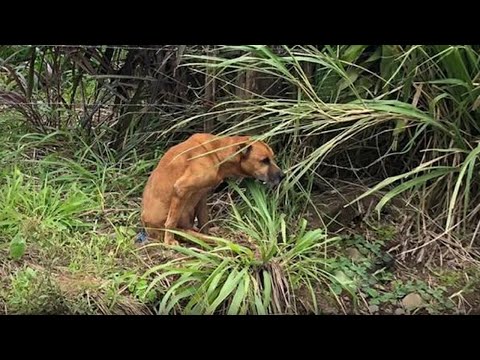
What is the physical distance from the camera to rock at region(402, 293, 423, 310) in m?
1.91

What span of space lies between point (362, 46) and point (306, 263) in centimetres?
56

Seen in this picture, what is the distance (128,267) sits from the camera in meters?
1.93

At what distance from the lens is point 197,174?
196 cm

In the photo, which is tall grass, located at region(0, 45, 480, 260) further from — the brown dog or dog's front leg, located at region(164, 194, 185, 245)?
dog's front leg, located at region(164, 194, 185, 245)

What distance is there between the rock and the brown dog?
410mm

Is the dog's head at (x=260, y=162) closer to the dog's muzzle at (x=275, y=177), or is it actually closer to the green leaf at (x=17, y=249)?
the dog's muzzle at (x=275, y=177)

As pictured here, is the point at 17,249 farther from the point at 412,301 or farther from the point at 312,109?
the point at 412,301

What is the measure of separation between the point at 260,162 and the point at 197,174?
0.15 metres

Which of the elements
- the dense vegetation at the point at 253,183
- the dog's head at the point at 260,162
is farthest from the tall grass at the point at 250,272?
the dog's head at the point at 260,162

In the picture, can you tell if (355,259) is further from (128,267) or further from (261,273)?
(128,267)

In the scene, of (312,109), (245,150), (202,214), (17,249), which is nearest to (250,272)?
(202,214)

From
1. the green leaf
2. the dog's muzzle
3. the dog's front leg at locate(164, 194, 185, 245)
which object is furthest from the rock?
the green leaf

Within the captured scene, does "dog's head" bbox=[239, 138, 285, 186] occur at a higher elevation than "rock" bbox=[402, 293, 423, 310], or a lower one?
higher

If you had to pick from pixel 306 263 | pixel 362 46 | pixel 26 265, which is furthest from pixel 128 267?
pixel 362 46
